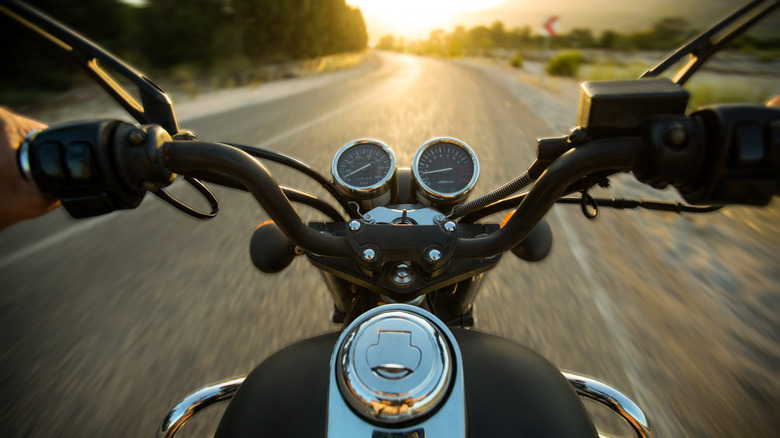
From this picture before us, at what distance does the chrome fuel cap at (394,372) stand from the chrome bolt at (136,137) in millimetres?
498

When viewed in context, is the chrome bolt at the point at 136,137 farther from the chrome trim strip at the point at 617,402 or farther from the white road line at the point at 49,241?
the white road line at the point at 49,241

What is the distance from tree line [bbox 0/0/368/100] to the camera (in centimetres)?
939

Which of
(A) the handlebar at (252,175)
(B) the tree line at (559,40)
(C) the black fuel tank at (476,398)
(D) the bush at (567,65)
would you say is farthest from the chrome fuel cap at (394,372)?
(D) the bush at (567,65)

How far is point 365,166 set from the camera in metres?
1.50

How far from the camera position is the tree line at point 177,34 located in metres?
9.39

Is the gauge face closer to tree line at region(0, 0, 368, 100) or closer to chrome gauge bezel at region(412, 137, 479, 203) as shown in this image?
chrome gauge bezel at region(412, 137, 479, 203)

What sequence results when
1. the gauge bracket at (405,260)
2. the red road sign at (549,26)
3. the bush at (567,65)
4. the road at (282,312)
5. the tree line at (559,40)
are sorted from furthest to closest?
1. the tree line at (559,40)
2. the bush at (567,65)
3. the red road sign at (549,26)
4. the road at (282,312)
5. the gauge bracket at (405,260)

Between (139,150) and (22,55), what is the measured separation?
12.3 meters

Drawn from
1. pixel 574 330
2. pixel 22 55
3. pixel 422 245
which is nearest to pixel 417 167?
pixel 422 245

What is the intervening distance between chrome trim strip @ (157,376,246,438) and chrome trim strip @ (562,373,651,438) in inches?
34.5

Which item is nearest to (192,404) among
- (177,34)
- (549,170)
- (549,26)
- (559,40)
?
(549,170)

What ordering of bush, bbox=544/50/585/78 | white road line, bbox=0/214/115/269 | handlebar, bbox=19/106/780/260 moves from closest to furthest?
1. handlebar, bbox=19/106/780/260
2. white road line, bbox=0/214/115/269
3. bush, bbox=544/50/585/78

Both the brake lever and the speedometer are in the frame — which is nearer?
the brake lever

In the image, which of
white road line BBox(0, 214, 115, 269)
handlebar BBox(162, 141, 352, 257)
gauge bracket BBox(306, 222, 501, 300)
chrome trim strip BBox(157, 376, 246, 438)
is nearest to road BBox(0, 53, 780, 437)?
white road line BBox(0, 214, 115, 269)
